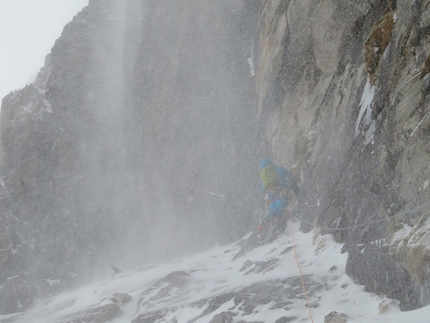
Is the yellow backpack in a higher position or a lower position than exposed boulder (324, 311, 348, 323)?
higher

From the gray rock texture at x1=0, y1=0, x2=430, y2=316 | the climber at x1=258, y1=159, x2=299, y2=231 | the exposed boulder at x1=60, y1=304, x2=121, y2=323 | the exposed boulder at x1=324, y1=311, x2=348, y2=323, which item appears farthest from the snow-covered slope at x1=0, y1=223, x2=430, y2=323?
the climber at x1=258, y1=159, x2=299, y2=231

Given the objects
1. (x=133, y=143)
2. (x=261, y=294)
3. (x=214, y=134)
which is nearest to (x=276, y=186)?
(x=261, y=294)

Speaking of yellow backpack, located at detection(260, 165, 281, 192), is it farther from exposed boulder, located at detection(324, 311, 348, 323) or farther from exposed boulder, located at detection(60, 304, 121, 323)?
exposed boulder, located at detection(324, 311, 348, 323)

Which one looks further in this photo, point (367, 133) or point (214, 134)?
point (214, 134)

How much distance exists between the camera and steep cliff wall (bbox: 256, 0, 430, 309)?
6457 mm

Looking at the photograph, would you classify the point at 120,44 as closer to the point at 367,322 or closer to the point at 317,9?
the point at 317,9

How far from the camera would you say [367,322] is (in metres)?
6.39

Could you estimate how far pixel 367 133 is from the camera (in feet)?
28.6

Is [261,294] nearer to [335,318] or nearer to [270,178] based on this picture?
[335,318]

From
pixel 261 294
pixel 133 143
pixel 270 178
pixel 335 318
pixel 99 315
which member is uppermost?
pixel 133 143

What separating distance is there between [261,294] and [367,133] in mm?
4791

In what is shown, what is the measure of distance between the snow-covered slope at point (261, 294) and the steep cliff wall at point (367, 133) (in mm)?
461

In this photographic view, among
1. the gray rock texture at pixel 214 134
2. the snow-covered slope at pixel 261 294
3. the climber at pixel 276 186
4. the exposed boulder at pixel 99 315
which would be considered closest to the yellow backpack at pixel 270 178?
the climber at pixel 276 186

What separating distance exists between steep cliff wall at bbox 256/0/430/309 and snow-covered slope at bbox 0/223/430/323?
1.51ft
